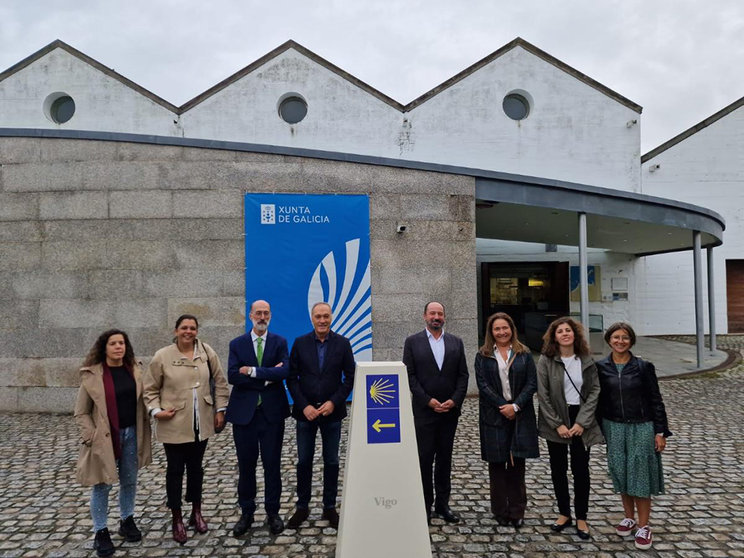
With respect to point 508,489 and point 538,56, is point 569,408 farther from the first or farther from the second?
point 538,56

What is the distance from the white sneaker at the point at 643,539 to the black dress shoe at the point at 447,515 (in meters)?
1.28

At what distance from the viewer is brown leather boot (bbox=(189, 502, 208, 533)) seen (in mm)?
3498

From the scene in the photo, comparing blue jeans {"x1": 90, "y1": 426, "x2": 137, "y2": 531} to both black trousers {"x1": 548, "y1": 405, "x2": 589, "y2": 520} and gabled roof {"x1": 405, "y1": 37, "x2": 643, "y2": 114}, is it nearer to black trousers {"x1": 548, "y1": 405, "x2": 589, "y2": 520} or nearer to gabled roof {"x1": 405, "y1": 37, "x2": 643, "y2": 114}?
black trousers {"x1": 548, "y1": 405, "x2": 589, "y2": 520}

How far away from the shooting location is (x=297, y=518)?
3.55 m

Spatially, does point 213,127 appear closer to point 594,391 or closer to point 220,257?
point 220,257

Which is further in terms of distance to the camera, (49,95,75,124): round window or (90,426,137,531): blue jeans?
(49,95,75,124): round window

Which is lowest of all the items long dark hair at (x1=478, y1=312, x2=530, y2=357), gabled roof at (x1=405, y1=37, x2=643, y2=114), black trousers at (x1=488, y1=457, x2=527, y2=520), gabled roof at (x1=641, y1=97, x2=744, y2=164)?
black trousers at (x1=488, y1=457, x2=527, y2=520)

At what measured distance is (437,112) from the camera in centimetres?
1588

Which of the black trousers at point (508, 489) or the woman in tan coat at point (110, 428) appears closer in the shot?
the woman in tan coat at point (110, 428)

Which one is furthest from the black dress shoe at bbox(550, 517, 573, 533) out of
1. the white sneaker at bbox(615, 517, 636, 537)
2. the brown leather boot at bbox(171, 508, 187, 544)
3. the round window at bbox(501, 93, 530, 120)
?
the round window at bbox(501, 93, 530, 120)

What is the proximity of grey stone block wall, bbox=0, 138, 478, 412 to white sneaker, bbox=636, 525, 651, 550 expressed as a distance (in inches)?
221

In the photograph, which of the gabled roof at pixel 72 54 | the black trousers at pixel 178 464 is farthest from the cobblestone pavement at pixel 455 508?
the gabled roof at pixel 72 54

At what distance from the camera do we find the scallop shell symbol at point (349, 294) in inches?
282

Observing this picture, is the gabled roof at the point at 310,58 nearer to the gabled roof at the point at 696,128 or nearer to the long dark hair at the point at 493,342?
the gabled roof at the point at 696,128
